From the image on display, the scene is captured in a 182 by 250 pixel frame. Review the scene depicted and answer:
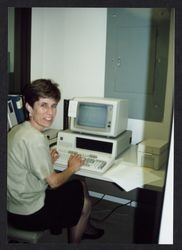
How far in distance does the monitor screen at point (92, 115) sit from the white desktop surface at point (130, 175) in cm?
28

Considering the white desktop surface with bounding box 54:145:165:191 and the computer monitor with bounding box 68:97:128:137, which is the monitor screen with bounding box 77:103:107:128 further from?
the white desktop surface with bounding box 54:145:165:191

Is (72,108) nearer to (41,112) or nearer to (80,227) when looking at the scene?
(41,112)

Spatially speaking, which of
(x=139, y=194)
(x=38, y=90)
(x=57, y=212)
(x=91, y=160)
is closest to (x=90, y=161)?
(x=91, y=160)

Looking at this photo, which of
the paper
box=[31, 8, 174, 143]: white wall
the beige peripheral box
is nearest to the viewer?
the beige peripheral box

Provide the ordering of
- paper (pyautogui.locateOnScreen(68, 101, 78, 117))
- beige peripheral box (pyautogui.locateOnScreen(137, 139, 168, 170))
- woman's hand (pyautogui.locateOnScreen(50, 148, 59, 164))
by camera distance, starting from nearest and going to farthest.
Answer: beige peripheral box (pyautogui.locateOnScreen(137, 139, 168, 170)) → woman's hand (pyautogui.locateOnScreen(50, 148, 59, 164)) → paper (pyautogui.locateOnScreen(68, 101, 78, 117))

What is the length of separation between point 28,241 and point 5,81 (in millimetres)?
774

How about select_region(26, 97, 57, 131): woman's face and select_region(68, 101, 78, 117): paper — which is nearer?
select_region(26, 97, 57, 131): woman's face

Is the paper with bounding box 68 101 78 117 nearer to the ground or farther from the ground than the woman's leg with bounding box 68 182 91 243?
farther from the ground

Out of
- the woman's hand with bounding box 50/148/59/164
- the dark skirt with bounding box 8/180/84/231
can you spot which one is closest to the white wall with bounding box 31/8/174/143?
the woman's hand with bounding box 50/148/59/164

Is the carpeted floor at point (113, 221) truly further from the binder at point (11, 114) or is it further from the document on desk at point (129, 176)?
the binder at point (11, 114)

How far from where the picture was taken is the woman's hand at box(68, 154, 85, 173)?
1592 millimetres

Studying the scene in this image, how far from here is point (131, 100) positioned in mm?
2018

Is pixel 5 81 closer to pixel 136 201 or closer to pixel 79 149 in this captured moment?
pixel 79 149

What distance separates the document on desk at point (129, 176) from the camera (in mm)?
1523
